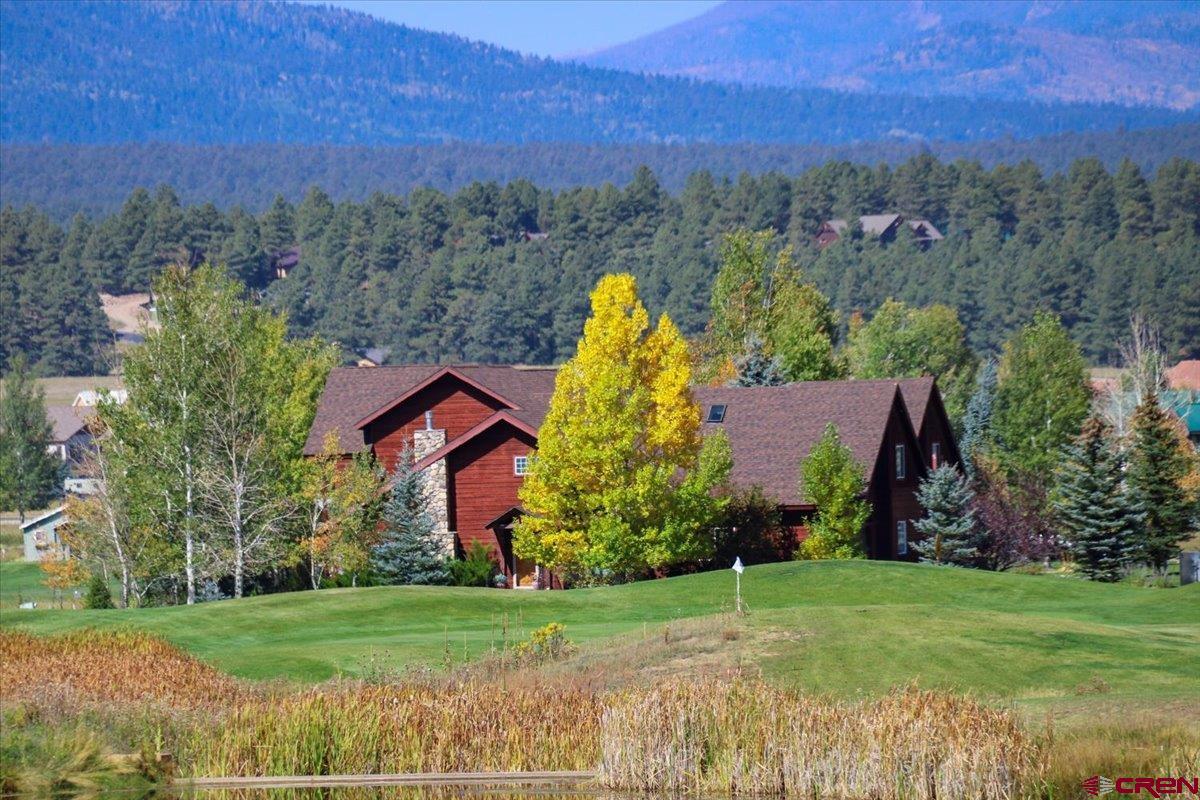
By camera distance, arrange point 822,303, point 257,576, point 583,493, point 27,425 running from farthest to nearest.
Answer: point 27,425 → point 822,303 → point 257,576 → point 583,493

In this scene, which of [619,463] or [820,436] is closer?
[619,463]

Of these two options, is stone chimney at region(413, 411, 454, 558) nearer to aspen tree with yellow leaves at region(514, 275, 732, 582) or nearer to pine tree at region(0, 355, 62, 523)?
aspen tree with yellow leaves at region(514, 275, 732, 582)

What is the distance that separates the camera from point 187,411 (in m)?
53.6

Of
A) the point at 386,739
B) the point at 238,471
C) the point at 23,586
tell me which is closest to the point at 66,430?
the point at 23,586

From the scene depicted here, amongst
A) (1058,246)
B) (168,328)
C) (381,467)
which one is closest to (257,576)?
(381,467)

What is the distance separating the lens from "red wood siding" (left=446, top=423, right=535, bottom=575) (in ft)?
196

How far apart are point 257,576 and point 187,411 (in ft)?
22.8

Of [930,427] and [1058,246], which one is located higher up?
[1058,246]

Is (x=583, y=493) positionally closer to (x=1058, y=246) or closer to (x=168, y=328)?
(x=168, y=328)

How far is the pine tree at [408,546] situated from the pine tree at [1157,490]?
22.1 m

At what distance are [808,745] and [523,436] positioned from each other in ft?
119

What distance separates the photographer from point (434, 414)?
61844 mm

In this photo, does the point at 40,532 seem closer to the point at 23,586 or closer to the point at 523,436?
the point at 23,586

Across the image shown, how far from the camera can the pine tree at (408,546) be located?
54.7m
